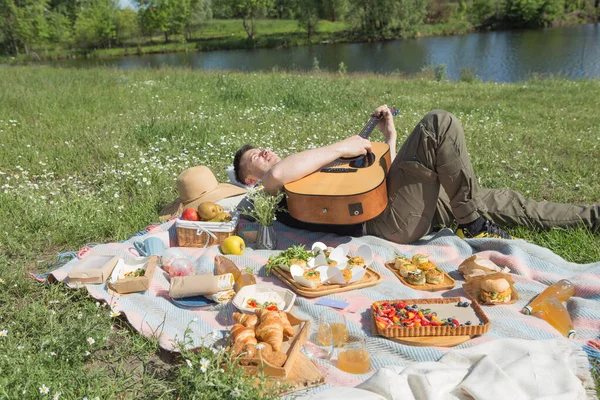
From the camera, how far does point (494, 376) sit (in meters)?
2.44

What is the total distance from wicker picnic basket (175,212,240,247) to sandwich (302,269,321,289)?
988 mm

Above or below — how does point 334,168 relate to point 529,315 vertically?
above

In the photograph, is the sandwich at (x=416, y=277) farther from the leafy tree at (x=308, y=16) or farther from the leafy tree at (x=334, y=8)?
the leafy tree at (x=334, y=8)

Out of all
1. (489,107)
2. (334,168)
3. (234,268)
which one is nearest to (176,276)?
(234,268)

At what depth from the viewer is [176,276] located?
12.0 ft

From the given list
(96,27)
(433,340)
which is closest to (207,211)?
(433,340)

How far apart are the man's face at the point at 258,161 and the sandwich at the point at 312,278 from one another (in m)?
1.31

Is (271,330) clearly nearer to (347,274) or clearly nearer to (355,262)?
(347,274)

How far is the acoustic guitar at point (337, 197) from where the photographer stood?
3.76m

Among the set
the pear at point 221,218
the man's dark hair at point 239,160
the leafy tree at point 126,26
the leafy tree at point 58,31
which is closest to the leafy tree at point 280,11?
the leafy tree at point 126,26

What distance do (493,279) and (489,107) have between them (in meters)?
8.03

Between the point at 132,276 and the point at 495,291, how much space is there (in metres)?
2.63

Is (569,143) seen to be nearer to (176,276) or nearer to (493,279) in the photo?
(493,279)

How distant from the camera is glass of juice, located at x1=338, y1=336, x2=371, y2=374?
8.88 ft
